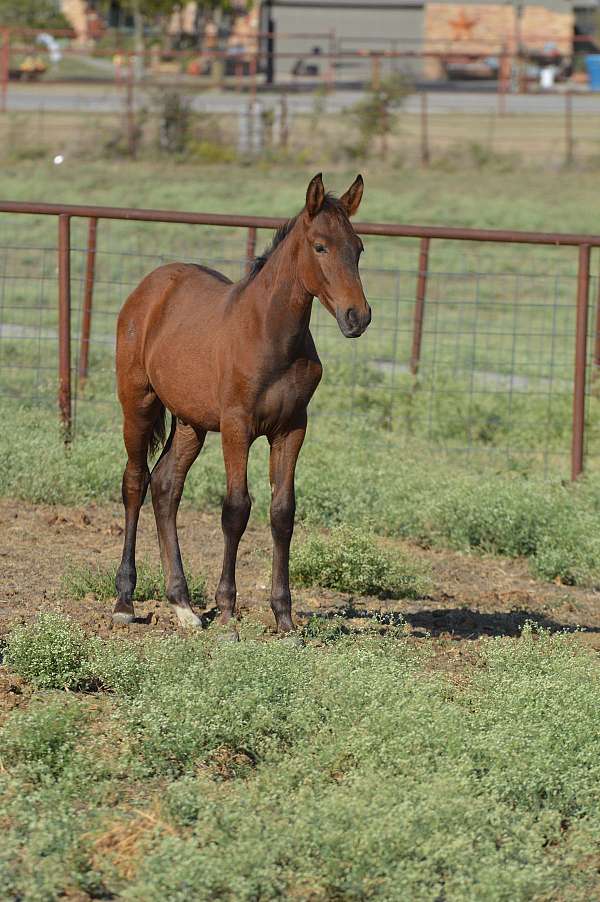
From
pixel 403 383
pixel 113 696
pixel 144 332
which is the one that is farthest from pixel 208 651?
pixel 403 383

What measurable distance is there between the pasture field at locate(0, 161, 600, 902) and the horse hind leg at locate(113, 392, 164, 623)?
0.21 meters

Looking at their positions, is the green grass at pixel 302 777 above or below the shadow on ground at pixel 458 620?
above

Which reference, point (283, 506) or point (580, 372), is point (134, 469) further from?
point (580, 372)

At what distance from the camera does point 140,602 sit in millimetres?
7059

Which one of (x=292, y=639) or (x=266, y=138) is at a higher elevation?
(x=266, y=138)

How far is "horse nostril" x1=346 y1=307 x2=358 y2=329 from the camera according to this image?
5684 mm

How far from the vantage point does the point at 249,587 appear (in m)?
7.42

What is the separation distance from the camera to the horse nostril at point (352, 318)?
18.6ft

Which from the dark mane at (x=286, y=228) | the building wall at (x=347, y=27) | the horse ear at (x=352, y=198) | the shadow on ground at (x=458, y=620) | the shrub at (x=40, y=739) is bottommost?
the shadow on ground at (x=458, y=620)

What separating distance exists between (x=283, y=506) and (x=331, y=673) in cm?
112

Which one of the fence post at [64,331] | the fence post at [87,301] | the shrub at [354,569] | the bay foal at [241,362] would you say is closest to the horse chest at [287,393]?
the bay foal at [241,362]

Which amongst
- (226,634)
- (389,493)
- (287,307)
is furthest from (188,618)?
(389,493)

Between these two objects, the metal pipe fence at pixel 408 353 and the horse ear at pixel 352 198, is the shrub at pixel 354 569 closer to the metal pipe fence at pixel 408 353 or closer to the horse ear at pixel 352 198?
the metal pipe fence at pixel 408 353

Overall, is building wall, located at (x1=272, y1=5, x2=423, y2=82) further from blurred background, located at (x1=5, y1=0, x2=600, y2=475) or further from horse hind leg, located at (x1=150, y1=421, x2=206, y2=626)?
horse hind leg, located at (x1=150, y1=421, x2=206, y2=626)
